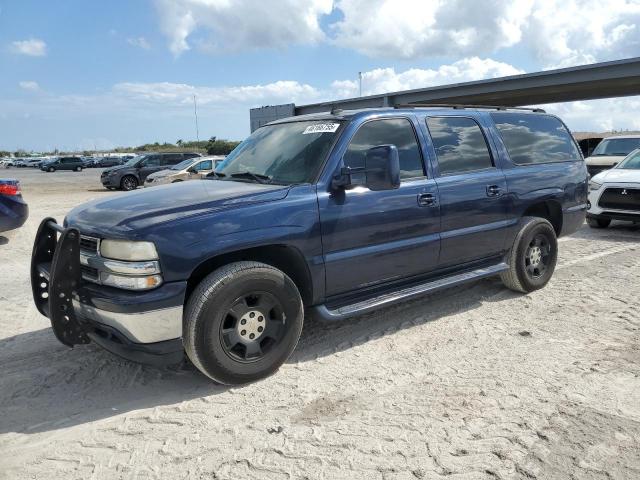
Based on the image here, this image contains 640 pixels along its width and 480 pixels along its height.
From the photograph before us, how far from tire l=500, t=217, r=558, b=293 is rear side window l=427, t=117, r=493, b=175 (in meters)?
0.85

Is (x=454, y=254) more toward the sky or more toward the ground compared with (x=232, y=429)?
more toward the sky

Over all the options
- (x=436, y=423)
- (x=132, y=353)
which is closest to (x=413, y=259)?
(x=436, y=423)

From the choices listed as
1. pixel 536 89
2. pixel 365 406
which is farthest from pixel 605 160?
pixel 536 89

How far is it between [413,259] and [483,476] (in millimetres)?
2018

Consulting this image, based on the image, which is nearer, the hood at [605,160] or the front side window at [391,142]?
the front side window at [391,142]

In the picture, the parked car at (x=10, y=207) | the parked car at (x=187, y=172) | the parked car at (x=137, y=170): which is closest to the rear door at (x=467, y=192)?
the parked car at (x=10, y=207)

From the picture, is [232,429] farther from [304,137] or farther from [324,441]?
[304,137]

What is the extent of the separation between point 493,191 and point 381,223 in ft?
4.84

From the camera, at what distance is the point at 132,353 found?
3209 mm

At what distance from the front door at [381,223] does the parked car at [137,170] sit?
18598 mm

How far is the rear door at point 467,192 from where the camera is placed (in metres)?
4.53

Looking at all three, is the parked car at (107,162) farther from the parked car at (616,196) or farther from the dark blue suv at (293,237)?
the dark blue suv at (293,237)

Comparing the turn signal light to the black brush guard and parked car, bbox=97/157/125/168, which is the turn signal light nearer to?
the black brush guard

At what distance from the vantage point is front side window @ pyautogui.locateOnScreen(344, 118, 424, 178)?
407 cm
